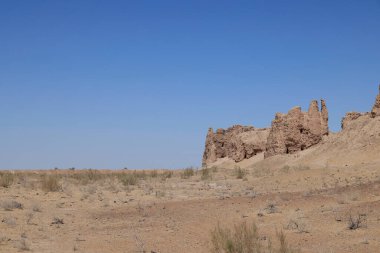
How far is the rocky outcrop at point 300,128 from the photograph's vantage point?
46.5m

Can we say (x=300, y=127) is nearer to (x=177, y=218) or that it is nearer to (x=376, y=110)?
(x=376, y=110)

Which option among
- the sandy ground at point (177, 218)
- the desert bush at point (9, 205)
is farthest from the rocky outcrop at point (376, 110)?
the desert bush at point (9, 205)

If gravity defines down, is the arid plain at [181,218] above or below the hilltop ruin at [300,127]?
below

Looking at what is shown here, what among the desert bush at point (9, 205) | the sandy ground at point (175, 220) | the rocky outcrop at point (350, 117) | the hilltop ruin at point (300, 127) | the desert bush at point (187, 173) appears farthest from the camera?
the rocky outcrop at point (350, 117)

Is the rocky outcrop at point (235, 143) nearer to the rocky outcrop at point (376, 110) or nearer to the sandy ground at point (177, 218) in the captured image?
the rocky outcrop at point (376, 110)

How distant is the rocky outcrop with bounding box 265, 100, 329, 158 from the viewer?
4650cm

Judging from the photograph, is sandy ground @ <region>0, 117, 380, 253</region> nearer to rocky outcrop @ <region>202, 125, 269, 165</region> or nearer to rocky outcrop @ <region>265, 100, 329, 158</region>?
rocky outcrop @ <region>265, 100, 329, 158</region>

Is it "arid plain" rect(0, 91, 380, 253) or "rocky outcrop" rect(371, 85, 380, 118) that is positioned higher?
"rocky outcrop" rect(371, 85, 380, 118)

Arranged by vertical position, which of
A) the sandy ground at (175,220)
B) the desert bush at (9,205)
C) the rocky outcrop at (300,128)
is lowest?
the sandy ground at (175,220)

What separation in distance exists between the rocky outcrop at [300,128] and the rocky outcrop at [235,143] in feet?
31.4

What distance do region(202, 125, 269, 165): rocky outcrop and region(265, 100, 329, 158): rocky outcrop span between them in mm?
9577

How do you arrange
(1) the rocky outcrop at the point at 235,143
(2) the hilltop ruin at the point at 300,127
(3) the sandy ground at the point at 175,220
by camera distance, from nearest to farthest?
(3) the sandy ground at the point at 175,220, (2) the hilltop ruin at the point at 300,127, (1) the rocky outcrop at the point at 235,143

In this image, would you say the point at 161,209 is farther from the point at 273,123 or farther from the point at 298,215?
the point at 273,123

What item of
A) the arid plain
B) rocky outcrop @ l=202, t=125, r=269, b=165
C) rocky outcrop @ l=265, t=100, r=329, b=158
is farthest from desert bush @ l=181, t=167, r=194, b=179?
rocky outcrop @ l=202, t=125, r=269, b=165
